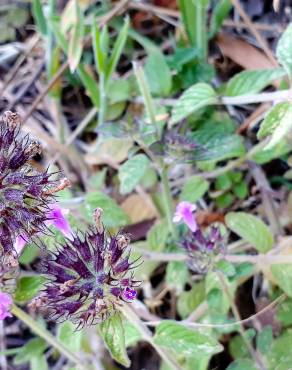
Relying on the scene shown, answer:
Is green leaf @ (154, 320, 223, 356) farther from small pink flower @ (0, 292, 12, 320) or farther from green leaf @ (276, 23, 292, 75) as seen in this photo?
green leaf @ (276, 23, 292, 75)

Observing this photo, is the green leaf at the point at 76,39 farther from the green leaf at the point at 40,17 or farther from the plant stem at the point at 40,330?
the plant stem at the point at 40,330

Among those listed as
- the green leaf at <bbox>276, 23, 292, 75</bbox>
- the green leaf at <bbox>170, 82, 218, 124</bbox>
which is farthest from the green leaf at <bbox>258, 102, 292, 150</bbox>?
the green leaf at <bbox>170, 82, 218, 124</bbox>

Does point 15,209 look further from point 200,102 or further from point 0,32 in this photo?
point 0,32

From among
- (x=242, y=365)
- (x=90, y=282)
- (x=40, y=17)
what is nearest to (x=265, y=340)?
(x=242, y=365)

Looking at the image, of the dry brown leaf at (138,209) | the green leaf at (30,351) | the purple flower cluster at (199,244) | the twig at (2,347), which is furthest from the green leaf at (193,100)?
the twig at (2,347)

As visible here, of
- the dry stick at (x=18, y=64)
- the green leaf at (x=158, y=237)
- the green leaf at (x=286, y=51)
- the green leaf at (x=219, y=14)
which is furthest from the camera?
the dry stick at (x=18, y=64)

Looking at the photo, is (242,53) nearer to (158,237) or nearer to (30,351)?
(158,237)

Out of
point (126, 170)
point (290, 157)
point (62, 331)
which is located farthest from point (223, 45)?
point (62, 331)
